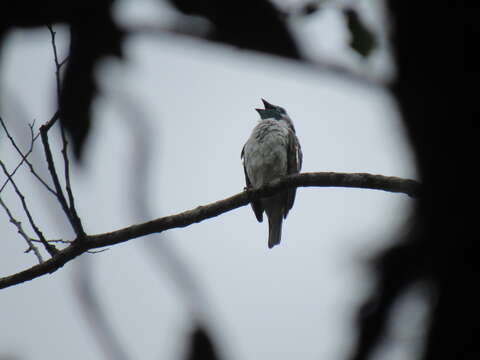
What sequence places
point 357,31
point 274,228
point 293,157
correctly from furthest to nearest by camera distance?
point 274,228
point 293,157
point 357,31

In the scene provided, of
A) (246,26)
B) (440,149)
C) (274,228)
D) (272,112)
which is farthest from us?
(272,112)

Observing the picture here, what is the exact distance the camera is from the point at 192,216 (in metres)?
4.66

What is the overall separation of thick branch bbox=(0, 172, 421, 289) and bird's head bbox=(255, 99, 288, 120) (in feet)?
13.6

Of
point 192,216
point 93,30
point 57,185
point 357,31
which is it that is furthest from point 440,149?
point 192,216

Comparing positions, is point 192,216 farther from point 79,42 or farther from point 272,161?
point 79,42

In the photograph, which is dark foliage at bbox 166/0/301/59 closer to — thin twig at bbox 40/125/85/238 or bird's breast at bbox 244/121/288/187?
thin twig at bbox 40/125/85/238

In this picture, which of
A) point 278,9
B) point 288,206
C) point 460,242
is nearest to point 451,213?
point 460,242

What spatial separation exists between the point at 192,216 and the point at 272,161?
11.6 feet

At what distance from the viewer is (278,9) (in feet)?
2.41

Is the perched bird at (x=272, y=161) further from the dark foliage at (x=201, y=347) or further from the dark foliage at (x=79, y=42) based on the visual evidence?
the dark foliage at (x=201, y=347)

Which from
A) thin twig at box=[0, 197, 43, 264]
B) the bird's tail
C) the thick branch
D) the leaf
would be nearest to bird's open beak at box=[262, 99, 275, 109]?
the bird's tail

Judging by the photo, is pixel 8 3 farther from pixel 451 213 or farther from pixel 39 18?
pixel 451 213

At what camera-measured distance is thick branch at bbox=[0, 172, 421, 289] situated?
405 cm

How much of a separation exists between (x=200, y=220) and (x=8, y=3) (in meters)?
4.04
